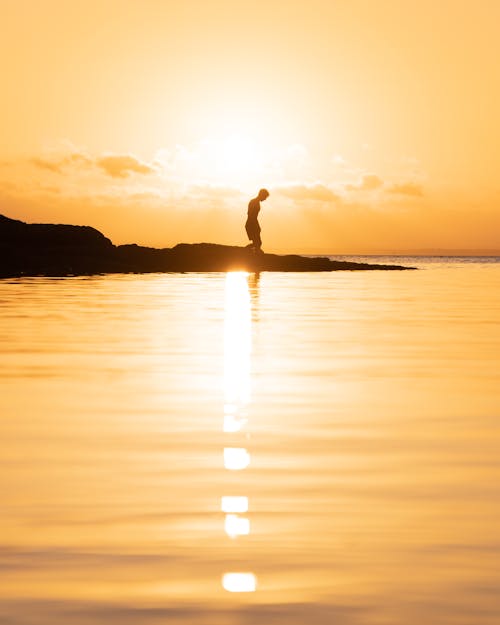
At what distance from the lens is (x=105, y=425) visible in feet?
24.7

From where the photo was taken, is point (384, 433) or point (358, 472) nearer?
point (358, 472)

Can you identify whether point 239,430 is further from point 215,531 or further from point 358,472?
point 215,531

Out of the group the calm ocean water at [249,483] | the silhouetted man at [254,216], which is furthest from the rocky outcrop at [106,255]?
the calm ocean water at [249,483]

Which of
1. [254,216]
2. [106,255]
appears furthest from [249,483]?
[106,255]

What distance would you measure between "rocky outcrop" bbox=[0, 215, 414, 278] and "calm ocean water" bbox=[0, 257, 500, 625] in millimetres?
28350

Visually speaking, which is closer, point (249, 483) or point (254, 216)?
point (249, 483)

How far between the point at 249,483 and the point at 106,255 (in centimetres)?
3922

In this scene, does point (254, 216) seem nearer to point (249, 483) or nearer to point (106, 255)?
point (106, 255)

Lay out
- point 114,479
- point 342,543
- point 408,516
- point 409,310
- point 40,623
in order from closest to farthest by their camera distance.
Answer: point 40,623 < point 342,543 < point 408,516 < point 114,479 < point 409,310

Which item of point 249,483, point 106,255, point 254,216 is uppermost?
point 254,216

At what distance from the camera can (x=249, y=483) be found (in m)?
5.75

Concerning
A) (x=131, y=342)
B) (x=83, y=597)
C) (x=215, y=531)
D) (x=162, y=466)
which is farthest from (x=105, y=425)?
(x=131, y=342)

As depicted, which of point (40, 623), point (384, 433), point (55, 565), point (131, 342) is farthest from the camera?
point (131, 342)

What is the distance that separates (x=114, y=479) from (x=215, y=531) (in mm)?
1216
